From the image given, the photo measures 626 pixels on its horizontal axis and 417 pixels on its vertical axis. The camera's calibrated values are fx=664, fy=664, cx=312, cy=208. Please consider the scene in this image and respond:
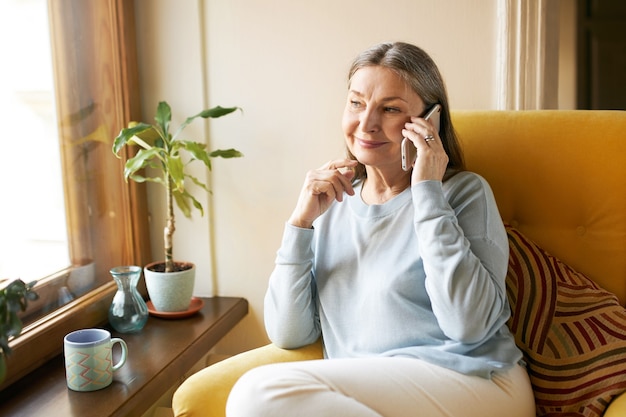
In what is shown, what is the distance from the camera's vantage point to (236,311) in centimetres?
217

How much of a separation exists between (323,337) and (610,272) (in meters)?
0.73

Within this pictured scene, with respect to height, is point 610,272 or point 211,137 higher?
point 211,137

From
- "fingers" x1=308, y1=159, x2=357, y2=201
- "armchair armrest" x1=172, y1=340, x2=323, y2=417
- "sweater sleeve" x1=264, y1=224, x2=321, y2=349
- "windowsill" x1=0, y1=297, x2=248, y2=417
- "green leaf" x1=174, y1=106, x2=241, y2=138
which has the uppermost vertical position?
"green leaf" x1=174, y1=106, x2=241, y2=138

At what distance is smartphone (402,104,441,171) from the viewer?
4.98ft

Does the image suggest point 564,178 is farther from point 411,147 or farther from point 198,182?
point 198,182

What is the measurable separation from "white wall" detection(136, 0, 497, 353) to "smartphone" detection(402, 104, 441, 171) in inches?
19.6

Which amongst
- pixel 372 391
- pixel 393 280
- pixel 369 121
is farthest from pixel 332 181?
pixel 372 391

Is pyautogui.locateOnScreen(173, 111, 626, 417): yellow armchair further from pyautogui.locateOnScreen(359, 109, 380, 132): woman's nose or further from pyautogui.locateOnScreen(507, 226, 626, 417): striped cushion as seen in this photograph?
pyautogui.locateOnScreen(359, 109, 380, 132): woman's nose

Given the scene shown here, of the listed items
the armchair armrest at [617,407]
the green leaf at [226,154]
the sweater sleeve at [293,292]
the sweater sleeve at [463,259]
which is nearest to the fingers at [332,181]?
the sweater sleeve at [293,292]

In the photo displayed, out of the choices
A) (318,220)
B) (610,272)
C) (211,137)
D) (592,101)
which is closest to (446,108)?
(318,220)

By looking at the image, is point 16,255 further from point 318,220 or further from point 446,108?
point 446,108

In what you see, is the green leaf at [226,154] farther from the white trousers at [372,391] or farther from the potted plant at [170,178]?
the white trousers at [372,391]

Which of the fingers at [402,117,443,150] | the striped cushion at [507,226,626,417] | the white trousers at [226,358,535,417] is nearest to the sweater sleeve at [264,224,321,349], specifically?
the white trousers at [226,358,535,417]

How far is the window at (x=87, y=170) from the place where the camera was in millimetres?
1753
